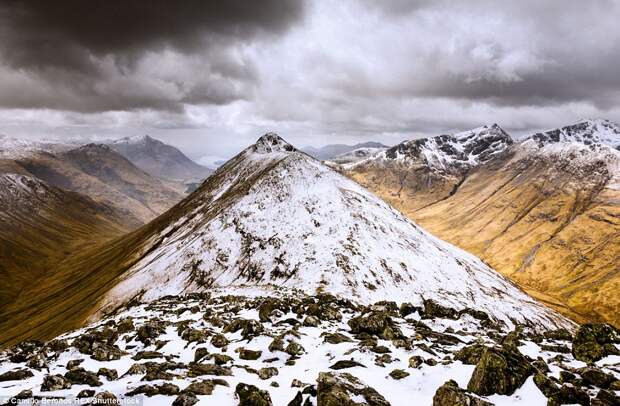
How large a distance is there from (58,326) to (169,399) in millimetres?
122858

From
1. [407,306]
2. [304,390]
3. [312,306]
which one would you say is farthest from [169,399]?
[407,306]

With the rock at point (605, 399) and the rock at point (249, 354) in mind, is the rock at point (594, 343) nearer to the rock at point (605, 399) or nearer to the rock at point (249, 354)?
the rock at point (605, 399)

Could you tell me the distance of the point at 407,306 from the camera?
4203 centimetres

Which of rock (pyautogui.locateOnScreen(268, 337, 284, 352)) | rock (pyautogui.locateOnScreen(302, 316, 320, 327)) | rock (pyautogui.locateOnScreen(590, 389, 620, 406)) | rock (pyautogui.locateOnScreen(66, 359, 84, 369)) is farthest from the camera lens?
rock (pyautogui.locateOnScreen(302, 316, 320, 327))

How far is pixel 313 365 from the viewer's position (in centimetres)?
2277

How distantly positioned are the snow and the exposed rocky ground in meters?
40.9

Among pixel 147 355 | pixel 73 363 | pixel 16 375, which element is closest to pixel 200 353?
pixel 147 355

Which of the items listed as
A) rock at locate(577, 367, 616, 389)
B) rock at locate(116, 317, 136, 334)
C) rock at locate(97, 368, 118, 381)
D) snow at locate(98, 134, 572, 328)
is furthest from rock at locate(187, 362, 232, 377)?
snow at locate(98, 134, 572, 328)

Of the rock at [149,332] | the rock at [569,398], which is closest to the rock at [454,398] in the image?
the rock at [569,398]

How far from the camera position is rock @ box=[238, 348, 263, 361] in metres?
24.6

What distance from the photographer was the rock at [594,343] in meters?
22.6

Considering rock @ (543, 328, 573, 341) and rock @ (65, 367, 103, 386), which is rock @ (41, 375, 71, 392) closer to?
rock @ (65, 367, 103, 386)

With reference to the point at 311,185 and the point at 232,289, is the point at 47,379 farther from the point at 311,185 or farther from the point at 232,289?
the point at 311,185

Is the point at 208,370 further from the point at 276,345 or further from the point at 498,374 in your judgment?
the point at 498,374
